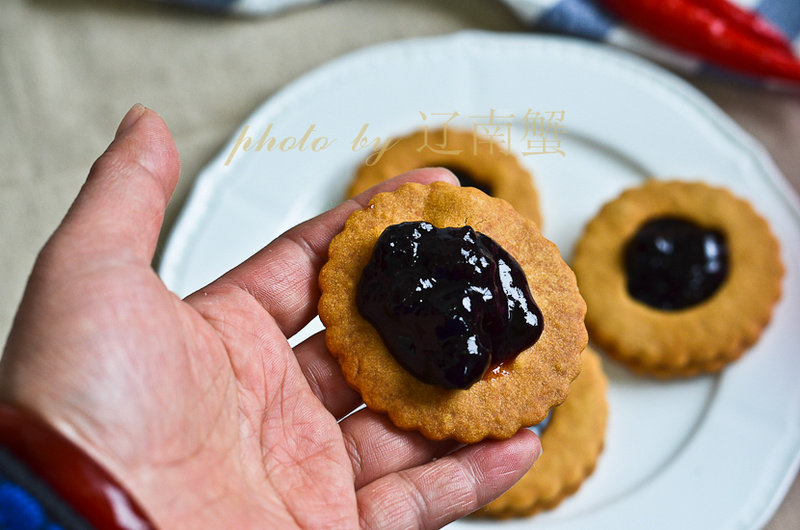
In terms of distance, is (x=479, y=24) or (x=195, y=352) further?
(x=479, y=24)

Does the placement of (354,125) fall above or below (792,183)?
above

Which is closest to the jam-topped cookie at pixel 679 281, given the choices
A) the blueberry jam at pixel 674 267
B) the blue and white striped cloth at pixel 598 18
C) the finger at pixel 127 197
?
the blueberry jam at pixel 674 267

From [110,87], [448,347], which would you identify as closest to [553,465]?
[448,347]

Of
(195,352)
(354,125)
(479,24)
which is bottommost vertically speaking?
(195,352)

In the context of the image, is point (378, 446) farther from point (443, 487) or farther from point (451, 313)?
point (451, 313)

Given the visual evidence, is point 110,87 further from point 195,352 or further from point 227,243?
point 195,352

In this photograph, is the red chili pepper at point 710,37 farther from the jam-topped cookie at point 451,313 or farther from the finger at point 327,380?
the finger at point 327,380
